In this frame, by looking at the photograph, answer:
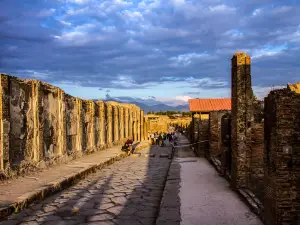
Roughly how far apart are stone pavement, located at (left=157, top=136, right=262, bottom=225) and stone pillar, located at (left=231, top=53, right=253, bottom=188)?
506mm

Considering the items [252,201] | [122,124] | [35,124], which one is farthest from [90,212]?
[122,124]

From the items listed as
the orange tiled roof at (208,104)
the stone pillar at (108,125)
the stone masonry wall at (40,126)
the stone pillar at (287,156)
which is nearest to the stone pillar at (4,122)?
the stone masonry wall at (40,126)

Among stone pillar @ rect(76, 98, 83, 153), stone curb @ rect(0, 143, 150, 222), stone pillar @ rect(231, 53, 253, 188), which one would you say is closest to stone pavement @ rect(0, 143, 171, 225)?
stone curb @ rect(0, 143, 150, 222)

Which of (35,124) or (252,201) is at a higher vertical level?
(35,124)

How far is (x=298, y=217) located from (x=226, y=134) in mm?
4827

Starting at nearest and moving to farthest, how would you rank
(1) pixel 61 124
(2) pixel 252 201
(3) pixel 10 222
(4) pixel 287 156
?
(4) pixel 287 156, (3) pixel 10 222, (2) pixel 252 201, (1) pixel 61 124

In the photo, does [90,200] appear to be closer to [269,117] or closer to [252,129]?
[252,129]

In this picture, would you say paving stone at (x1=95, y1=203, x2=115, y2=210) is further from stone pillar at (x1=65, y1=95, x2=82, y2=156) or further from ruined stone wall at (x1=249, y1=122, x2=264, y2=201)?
stone pillar at (x1=65, y1=95, x2=82, y2=156)

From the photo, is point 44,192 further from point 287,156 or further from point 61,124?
point 61,124

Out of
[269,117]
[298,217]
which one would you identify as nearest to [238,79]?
[269,117]

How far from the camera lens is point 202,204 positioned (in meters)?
6.13

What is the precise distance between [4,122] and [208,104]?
21.2m

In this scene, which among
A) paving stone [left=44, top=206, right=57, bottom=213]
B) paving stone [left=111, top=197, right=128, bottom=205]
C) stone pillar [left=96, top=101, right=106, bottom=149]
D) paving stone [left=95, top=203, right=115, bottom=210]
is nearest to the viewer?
paving stone [left=44, top=206, right=57, bottom=213]

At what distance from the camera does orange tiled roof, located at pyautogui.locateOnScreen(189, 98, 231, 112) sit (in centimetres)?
2658
